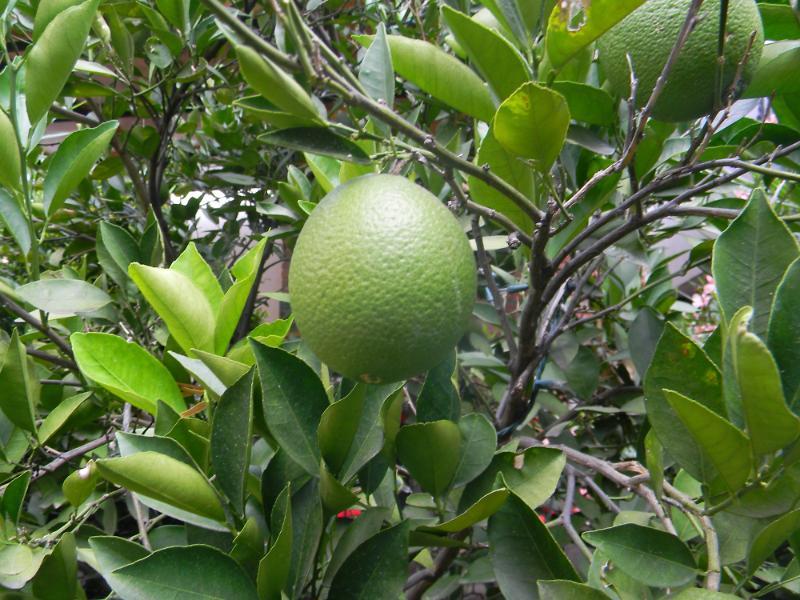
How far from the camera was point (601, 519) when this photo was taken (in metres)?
1.00

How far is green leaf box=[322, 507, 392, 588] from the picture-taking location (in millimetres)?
625

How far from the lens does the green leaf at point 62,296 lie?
79 cm

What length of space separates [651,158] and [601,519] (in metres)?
0.57

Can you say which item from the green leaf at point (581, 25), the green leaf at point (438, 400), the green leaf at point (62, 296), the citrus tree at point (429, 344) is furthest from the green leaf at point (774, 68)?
the green leaf at point (62, 296)

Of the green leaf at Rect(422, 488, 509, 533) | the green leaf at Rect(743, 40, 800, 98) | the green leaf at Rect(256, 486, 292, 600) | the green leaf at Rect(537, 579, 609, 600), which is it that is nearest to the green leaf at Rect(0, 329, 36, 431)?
the green leaf at Rect(256, 486, 292, 600)

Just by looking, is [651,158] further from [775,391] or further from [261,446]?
[261,446]

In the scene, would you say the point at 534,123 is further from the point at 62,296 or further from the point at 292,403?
the point at 62,296

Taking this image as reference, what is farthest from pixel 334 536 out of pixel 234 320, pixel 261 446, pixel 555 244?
pixel 555 244

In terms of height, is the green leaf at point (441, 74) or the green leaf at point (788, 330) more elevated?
the green leaf at point (441, 74)

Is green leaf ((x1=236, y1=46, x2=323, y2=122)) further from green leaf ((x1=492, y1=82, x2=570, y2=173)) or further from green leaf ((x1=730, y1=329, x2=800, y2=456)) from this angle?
green leaf ((x1=730, y1=329, x2=800, y2=456))

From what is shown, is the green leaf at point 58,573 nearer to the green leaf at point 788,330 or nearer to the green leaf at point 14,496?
the green leaf at point 14,496

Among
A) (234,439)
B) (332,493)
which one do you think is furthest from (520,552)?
(234,439)

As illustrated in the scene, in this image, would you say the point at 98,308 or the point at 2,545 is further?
the point at 98,308

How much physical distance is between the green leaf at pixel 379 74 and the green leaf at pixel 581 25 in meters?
0.15
